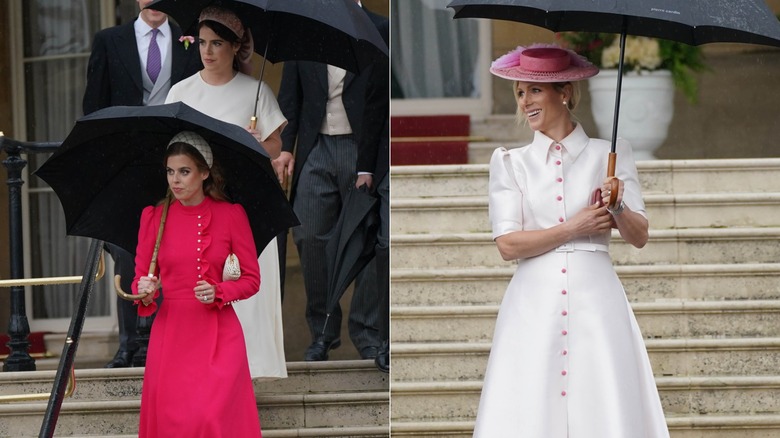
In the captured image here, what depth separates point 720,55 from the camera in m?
12.0

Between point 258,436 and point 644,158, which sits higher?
point 644,158

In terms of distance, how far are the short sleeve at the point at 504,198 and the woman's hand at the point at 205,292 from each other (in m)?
1.12

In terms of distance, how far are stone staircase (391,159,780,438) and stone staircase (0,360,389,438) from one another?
0.22 metres

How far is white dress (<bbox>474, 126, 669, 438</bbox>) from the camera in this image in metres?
5.20

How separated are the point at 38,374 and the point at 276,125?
1792 millimetres

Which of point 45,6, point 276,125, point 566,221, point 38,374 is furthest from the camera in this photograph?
point 45,6

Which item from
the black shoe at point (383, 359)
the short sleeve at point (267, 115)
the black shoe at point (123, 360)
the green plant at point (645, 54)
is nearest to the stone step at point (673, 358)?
the black shoe at point (383, 359)

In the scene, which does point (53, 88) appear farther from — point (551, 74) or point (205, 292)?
point (551, 74)

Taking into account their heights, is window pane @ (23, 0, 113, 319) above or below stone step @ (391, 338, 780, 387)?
above

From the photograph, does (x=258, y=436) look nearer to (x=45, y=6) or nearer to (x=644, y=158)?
(x=644, y=158)

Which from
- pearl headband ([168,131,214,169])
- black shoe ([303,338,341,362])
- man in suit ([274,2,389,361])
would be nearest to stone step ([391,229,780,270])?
man in suit ([274,2,389,361])

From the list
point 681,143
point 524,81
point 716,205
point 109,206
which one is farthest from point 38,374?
point 681,143

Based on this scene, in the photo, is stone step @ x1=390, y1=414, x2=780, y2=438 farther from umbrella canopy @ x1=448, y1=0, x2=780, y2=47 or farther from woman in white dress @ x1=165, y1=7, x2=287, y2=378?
umbrella canopy @ x1=448, y1=0, x2=780, y2=47

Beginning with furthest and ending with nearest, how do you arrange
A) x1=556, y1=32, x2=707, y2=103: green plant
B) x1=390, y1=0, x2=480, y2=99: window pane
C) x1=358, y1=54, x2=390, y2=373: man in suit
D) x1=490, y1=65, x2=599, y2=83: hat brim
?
x1=390, y1=0, x2=480, y2=99: window pane < x1=556, y1=32, x2=707, y2=103: green plant < x1=358, y1=54, x2=390, y2=373: man in suit < x1=490, y1=65, x2=599, y2=83: hat brim
